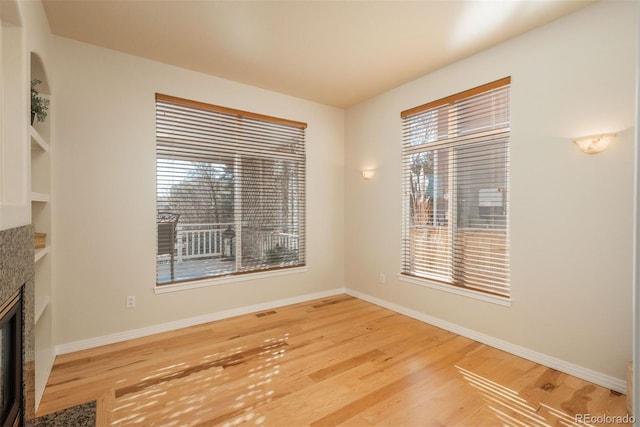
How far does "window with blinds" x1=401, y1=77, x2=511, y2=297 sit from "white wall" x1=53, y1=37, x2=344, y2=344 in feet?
7.70

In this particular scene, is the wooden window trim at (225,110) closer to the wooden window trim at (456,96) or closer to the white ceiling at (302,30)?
the white ceiling at (302,30)

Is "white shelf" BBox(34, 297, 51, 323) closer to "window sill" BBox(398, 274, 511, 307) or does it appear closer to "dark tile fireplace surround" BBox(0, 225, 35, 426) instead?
"dark tile fireplace surround" BBox(0, 225, 35, 426)

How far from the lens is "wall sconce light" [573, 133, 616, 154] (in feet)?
7.25

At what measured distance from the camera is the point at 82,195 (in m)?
2.87

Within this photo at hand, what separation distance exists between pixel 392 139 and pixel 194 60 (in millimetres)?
2457

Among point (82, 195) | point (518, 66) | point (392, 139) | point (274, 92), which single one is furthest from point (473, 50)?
point (82, 195)

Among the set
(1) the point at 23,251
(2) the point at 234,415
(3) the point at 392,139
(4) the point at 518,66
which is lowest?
(2) the point at 234,415

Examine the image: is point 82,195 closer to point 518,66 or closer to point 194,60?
point 194,60

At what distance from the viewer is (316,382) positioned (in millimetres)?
2316

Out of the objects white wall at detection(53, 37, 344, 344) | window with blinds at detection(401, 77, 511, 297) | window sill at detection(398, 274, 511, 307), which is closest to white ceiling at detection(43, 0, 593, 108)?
white wall at detection(53, 37, 344, 344)

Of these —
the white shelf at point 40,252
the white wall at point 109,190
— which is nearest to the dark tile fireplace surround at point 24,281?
the white shelf at point 40,252

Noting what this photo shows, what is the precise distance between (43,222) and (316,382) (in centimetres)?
260

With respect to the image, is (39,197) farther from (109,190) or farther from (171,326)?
(171,326)

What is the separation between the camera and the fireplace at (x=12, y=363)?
1496 mm
